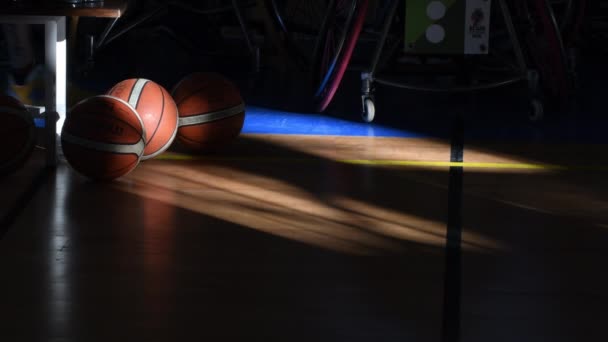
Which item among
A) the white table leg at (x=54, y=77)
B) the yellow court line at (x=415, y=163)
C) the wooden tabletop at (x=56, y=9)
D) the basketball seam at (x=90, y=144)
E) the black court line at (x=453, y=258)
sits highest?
the wooden tabletop at (x=56, y=9)

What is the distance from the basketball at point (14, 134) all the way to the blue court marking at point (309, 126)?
1353 millimetres

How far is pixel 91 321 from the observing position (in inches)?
101

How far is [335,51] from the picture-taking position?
5.62 meters

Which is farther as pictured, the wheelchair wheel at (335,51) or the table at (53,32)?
the wheelchair wheel at (335,51)

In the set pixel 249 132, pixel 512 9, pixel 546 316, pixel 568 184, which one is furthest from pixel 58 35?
pixel 512 9

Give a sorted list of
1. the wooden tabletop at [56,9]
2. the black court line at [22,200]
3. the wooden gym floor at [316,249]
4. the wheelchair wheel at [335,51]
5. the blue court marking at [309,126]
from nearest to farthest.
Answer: the wooden gym floor at [316,249]
the black court line at [22,200]
the wooden tabletop at [56,9]
the blue court marking at [309,126]
the wheelchair wheel at [335,51]

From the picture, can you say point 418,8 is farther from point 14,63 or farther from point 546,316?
point 546,316

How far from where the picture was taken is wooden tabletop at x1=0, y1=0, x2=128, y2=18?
4.15 m

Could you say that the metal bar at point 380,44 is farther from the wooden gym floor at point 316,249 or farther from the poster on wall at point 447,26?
the wooden gym floor at point 316,249

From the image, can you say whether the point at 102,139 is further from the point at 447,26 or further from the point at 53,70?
the point at 447,26

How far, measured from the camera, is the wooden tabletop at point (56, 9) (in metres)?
4.15

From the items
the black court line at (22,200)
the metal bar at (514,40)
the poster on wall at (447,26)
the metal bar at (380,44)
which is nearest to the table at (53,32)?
the black court line at (22,200)

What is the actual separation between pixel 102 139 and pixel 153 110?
41 centimetres

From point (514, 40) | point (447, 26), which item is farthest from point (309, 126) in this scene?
point (514, 40)
